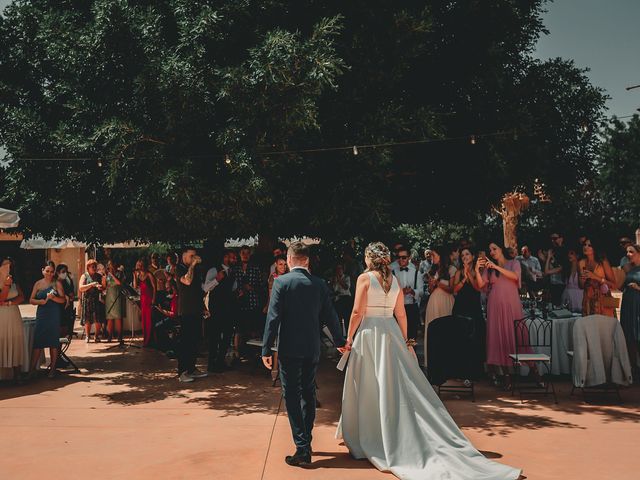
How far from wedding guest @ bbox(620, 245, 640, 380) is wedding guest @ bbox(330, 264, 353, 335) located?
4416 millimetres

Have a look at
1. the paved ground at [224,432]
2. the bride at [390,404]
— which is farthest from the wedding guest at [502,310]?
the bride at [390,404]

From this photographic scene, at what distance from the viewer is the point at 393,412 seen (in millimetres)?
5453

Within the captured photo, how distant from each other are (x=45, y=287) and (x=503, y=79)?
8.39 m

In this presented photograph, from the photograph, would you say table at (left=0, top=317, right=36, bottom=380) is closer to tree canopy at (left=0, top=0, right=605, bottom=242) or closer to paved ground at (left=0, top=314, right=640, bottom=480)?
paved ground at (left=0, top=314, right=640, bottom=480)

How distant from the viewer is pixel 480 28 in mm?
11094

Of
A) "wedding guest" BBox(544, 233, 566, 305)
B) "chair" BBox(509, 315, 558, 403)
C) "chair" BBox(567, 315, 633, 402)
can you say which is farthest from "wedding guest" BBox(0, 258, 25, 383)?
"wedding guest" BBox(544, 233, 566, 305)

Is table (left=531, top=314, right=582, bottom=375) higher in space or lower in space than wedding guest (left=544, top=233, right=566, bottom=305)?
lower

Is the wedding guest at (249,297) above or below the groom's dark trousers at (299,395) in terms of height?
above

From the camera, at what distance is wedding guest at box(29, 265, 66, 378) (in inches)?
361

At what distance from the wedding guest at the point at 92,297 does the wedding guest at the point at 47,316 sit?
3.61 m

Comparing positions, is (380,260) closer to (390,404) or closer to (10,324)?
(390,404)

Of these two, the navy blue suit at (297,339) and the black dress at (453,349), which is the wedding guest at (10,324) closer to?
the navy blue suit at (297,339)

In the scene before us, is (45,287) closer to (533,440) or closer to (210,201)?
(210,201)

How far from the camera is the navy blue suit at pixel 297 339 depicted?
5365 millimetres
